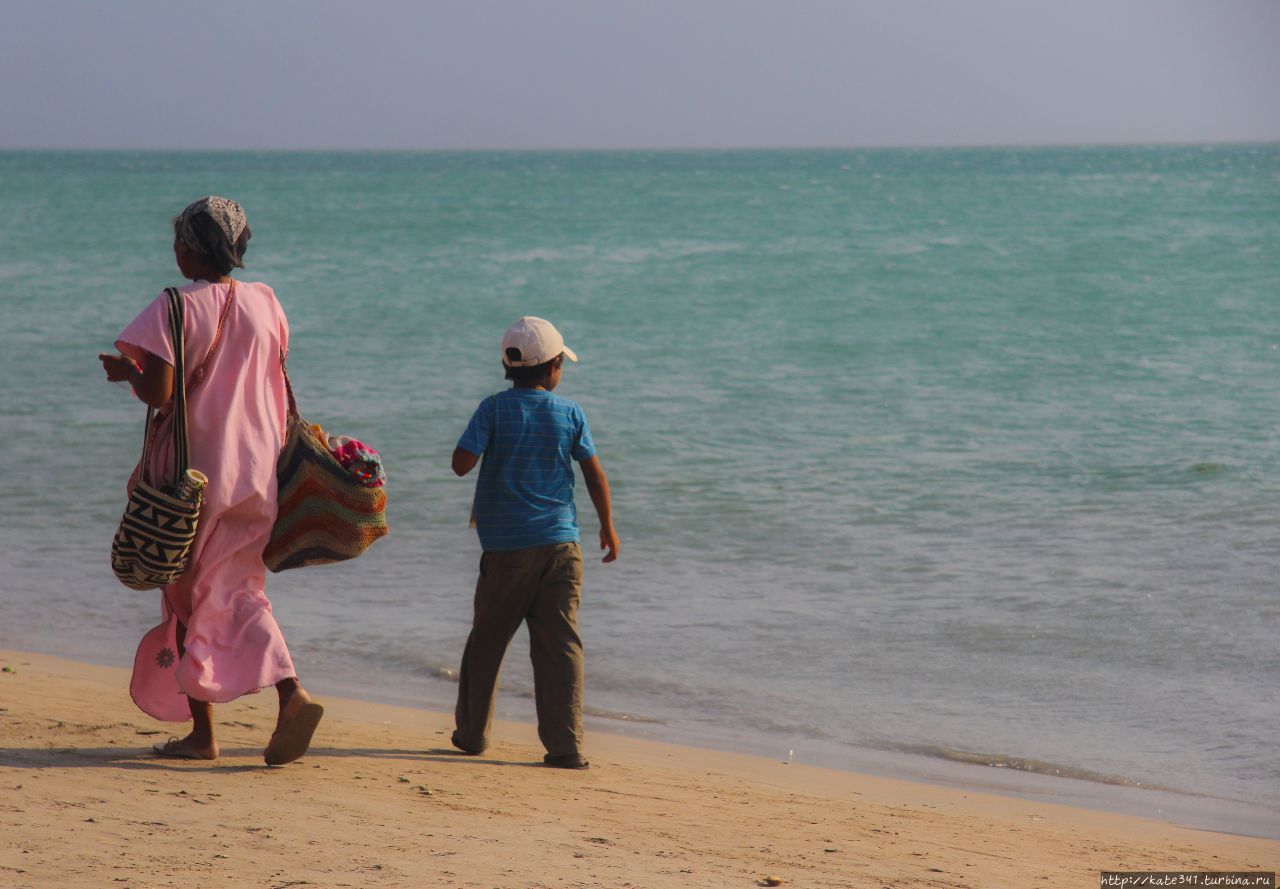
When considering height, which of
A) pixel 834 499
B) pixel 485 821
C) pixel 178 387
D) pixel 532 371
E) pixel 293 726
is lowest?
pixel 485 821

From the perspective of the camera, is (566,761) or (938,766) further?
(938,766)

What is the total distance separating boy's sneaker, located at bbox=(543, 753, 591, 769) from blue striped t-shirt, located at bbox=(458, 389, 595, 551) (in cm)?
68

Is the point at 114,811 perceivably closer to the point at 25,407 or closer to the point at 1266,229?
the point at 25,407

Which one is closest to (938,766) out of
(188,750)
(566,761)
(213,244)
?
(566,761)

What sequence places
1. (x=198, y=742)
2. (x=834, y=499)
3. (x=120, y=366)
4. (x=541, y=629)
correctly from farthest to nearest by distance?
(x=834, y=499) → (x=541, y=629) → (x=198, y=742) → (x=120, y=366)

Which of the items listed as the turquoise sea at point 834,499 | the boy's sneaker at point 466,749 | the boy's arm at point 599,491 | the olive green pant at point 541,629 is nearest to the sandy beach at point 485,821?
the boy's sneaker at point 466,749

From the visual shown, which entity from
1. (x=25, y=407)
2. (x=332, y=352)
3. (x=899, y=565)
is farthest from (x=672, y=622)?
(x=332, y=352)

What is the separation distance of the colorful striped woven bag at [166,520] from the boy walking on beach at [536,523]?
0.82 m

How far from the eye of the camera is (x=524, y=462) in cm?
418

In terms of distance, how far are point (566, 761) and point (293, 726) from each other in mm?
899

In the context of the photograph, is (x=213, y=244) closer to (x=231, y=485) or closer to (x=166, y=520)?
(x=231, y=485)

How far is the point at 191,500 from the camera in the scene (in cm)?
356

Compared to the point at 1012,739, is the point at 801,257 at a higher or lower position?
higher

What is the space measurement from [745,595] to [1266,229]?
2613cm
